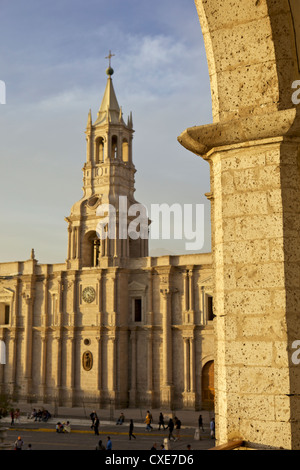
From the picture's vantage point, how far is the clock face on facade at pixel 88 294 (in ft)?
111

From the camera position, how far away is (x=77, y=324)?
34.0 metres

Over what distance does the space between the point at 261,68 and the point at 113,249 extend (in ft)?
94.6

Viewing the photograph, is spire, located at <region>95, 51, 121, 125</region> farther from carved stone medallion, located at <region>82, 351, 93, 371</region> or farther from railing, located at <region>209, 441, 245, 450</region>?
railing, located at <region>209, 441, 245, 450</region>

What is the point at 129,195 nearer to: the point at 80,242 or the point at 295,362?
the point at 80,242

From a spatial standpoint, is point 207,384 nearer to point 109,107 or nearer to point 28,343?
point 28,343

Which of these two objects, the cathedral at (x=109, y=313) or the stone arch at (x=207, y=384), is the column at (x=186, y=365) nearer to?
the cathedral at (x=109, y=313)

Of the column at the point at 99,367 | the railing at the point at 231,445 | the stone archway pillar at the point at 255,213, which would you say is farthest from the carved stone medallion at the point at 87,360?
the railing at the point at 231,445

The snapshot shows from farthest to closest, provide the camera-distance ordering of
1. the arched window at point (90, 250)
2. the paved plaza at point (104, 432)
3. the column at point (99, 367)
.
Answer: the arched window at point (90, 250) → the column at point (99, 367) → the paved plaza at point (104, 432)

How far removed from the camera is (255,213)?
15.8 feet

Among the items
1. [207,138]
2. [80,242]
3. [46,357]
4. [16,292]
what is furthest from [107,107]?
[207,138]

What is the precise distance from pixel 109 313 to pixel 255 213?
2863 centimetres

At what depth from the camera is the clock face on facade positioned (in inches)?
1326

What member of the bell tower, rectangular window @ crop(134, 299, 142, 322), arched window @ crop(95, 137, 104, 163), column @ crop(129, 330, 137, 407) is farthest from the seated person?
Result: arched window @ crop(95, 137, 104, 163)

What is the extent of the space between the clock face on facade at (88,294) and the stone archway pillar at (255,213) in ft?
95.2
